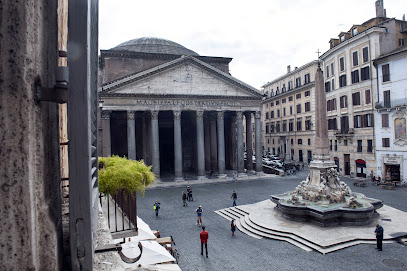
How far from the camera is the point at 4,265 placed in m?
1.17

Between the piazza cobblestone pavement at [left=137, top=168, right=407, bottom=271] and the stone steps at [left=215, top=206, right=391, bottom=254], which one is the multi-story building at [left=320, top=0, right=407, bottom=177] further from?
the stone steps at [left=215, top=206, right=391, bottom=254]

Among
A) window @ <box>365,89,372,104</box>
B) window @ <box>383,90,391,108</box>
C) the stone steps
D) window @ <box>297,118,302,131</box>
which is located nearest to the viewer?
the stone steps

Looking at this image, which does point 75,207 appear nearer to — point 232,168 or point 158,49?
point 232,168

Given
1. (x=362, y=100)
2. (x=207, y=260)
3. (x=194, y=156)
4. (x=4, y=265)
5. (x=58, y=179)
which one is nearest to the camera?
(x=4, y=265)

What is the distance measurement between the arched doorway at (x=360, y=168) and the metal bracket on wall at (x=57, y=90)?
2882 cm

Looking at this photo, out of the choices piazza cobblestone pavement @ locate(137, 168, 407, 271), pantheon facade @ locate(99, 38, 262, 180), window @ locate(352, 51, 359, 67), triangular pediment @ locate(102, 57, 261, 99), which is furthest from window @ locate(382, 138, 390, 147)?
triangular pediment @ locate(102, 57, 261, 99)

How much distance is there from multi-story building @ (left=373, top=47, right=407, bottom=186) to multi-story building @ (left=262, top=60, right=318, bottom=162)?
441 inches

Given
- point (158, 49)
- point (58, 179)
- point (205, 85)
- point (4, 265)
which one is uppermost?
point (158, 49)

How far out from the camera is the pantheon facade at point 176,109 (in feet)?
81.6

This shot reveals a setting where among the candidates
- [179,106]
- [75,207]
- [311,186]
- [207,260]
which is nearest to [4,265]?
[75,207]

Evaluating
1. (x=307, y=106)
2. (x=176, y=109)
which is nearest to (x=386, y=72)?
(x=307, y=106)

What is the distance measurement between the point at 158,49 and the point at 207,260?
31.0 metres

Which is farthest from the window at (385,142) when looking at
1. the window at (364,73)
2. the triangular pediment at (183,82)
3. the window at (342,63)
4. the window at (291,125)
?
the window at (291,125)

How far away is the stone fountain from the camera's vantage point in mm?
11875
